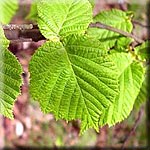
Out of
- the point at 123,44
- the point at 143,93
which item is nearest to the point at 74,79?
the point at 123,44

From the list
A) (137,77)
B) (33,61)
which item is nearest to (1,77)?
(33,61)

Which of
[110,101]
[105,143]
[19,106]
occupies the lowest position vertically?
[105,143]

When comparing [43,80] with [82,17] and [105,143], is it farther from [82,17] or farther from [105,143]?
[105,143]

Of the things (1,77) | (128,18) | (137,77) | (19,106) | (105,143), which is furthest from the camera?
(105,143)

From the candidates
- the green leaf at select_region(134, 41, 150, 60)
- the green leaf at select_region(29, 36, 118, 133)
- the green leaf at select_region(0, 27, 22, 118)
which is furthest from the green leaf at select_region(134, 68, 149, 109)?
the green leaf at select_region(0, 27, 22, 118)

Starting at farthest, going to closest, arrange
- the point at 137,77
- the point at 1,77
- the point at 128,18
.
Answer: the point at 128,18
the point at 137,77
the point at 1,77

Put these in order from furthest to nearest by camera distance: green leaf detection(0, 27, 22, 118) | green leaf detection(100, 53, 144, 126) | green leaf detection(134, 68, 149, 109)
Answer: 1. green leaf detection(134, 68, 149, 109)
2. green leaf detection(100, 53, 144, 126)
3. green leaf detection(0, 27, 22, 118)

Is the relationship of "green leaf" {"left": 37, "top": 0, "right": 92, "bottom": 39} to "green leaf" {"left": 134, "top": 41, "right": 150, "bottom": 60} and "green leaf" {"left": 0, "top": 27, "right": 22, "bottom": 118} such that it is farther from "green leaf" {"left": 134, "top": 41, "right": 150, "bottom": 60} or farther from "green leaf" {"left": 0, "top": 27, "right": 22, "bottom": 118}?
"green leaf" {"left": 134, "top": 41, "right": 150, "bottom": 60}
